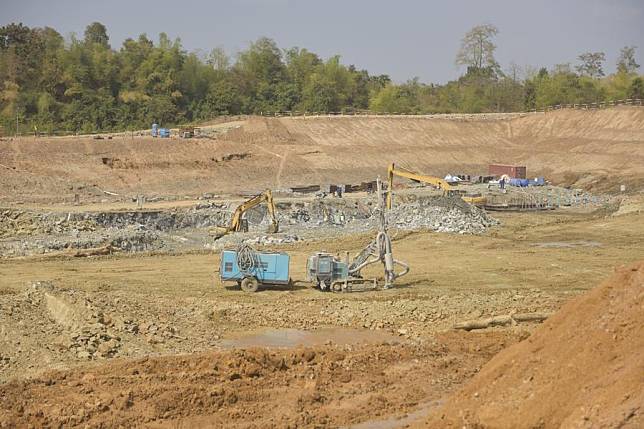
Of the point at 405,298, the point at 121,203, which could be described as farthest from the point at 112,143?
the point at 405,298

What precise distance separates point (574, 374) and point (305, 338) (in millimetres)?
10905

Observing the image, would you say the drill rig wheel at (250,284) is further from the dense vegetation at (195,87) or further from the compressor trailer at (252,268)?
the dense vegetation at (195,87)

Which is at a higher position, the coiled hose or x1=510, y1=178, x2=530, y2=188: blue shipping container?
x1=510, y1=178, x2=530, y2=188: blue shipping container

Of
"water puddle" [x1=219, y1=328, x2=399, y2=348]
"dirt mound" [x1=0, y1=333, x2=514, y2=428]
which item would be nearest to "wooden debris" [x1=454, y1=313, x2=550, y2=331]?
"water puddle" [x1=219, y1=328, x2=399, y2=348]

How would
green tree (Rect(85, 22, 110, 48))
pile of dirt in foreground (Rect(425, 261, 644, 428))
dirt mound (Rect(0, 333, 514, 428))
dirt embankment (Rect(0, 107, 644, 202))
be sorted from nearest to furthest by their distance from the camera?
1. pile of dirt in foreground (Rect(425, 261, 644, 428))
2. dirt mound (Rect(0, 333, 514, 428))
3. dirt embankment (Rect(0, 107, 644, 202))
4. green tree (Rect(85, 22, 110, 48))

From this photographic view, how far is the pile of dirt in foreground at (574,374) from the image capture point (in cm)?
1250

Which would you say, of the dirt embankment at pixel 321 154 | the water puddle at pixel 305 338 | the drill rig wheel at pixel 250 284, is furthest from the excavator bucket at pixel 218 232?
the water puddle at pixel 305 338

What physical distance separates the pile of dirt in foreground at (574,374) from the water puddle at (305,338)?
25.5 feet

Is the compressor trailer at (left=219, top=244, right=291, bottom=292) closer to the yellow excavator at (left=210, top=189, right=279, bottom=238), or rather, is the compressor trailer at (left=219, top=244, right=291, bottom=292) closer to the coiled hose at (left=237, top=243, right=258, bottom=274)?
the coiled hose at (left=237, top=243, right=258, bottom=274)

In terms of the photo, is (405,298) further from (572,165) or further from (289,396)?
(572,165)

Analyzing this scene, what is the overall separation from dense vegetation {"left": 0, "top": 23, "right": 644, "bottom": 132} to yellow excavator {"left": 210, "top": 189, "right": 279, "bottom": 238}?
34.0 metres

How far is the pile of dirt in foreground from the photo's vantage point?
12.5 metres

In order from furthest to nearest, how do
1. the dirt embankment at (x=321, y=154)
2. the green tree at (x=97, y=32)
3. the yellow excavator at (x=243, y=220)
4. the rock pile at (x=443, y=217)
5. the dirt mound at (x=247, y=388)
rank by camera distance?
the green tree at (x=97, y=32)
the dirt embankment at (x=321, y=154)
the rock pile at (x=443, y=217)
the yellow excavator at (x=243, y=220)
the dirt mound at (x=247, y=388)

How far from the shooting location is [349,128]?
77.8 m
